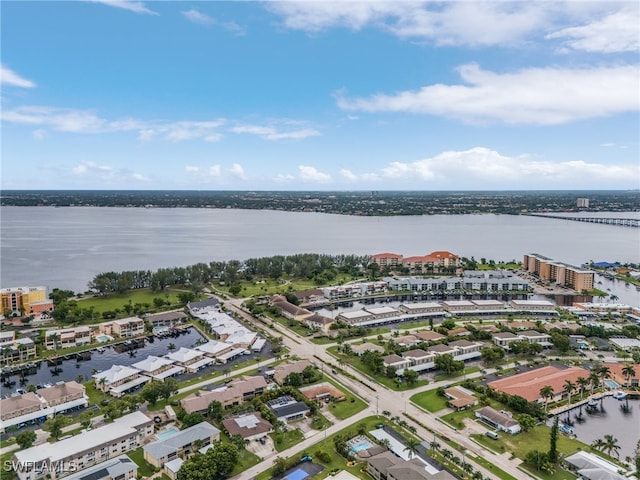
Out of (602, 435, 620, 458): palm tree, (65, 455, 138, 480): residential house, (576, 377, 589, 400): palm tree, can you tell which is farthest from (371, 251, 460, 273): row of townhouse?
(65, 455, 138, 480): residential house

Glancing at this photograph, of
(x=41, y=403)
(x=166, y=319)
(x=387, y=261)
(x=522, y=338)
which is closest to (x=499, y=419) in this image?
(x=522, y=338)

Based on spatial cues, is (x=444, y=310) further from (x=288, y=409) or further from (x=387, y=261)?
(x=288, y=409)

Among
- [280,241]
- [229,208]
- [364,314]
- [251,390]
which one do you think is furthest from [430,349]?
[229,208]

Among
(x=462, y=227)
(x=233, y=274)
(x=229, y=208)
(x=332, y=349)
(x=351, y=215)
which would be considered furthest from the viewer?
(x=229, y=208)

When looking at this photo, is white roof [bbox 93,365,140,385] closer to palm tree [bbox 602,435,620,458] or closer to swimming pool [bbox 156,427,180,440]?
swimming pool [bbox 156,427,180,440]

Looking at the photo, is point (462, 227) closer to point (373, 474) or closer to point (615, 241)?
point (615, 241)

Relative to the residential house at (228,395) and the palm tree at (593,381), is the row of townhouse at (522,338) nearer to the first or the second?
the palm tree at (593,381)

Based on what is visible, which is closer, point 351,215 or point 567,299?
point 567,299
